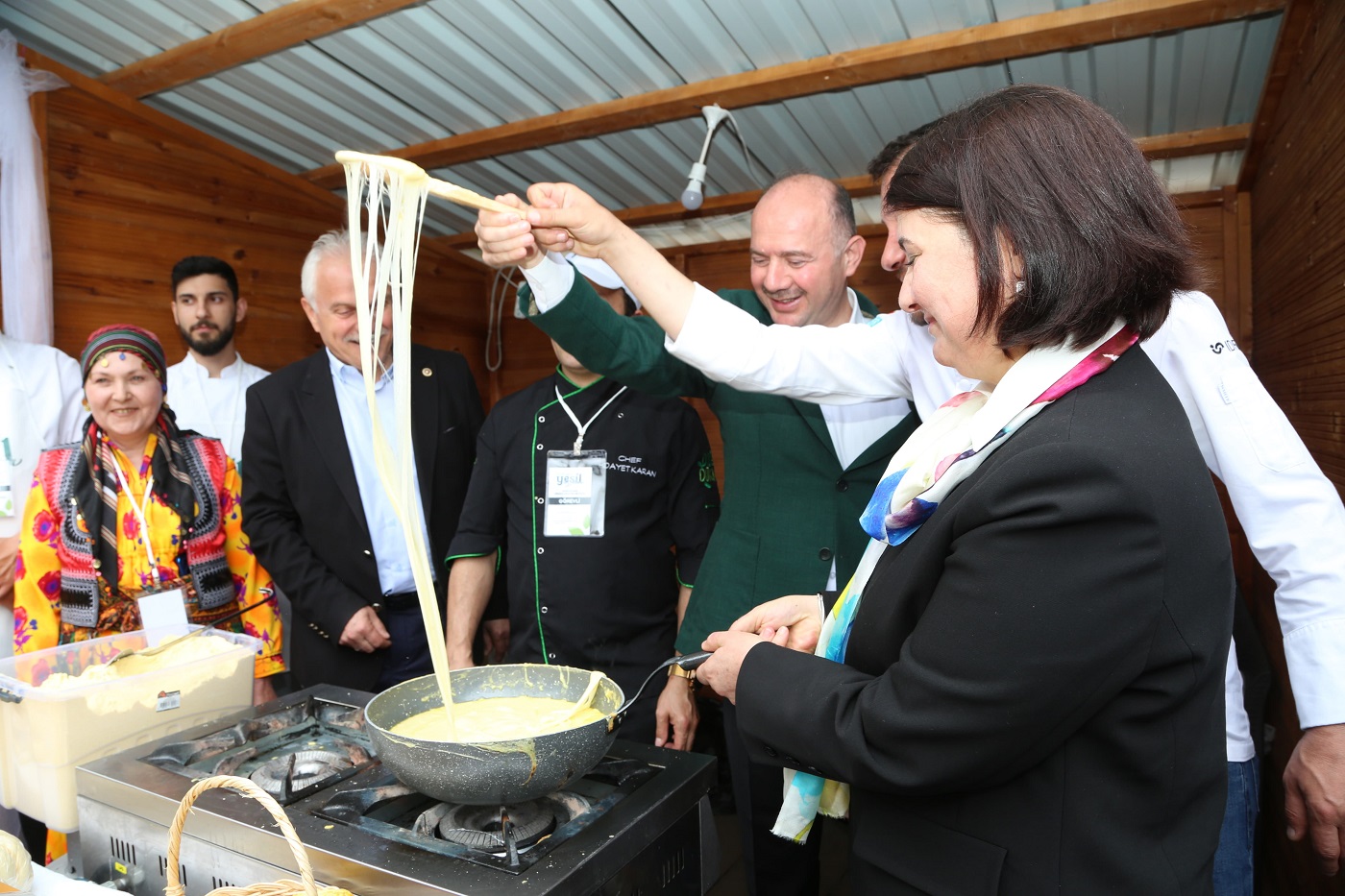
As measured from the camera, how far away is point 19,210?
3.53 meters

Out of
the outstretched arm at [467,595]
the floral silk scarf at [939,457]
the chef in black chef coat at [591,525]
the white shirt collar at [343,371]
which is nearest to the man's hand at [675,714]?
the chef in black chef coat at [591,525]

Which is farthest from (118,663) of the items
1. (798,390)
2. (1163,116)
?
(1163,116)

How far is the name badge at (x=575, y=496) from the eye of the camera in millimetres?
2361

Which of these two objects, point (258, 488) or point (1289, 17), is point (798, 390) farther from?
point (1289, 17)

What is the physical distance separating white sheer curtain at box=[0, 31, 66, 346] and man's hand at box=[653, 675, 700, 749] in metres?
3.11

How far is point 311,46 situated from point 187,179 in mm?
1392

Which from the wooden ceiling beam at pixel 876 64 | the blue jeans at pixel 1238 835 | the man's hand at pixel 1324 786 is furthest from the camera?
the wooden ceiling beam at pixel 876 64

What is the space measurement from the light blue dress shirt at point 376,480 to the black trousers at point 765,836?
3.66 feet

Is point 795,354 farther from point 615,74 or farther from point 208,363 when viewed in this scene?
point 208,363

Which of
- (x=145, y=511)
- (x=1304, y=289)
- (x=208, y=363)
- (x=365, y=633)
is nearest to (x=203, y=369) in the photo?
(x=208, y=363)

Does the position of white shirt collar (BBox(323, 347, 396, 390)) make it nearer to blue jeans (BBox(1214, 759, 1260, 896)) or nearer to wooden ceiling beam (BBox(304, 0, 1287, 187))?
wooden ceiling beam (BBox(304, 0, 1287, 187))

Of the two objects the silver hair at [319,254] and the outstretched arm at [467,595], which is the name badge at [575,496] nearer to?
the outstretched arm at [467,595]

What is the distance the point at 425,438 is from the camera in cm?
279

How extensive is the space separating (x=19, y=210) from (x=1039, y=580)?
4164mm
